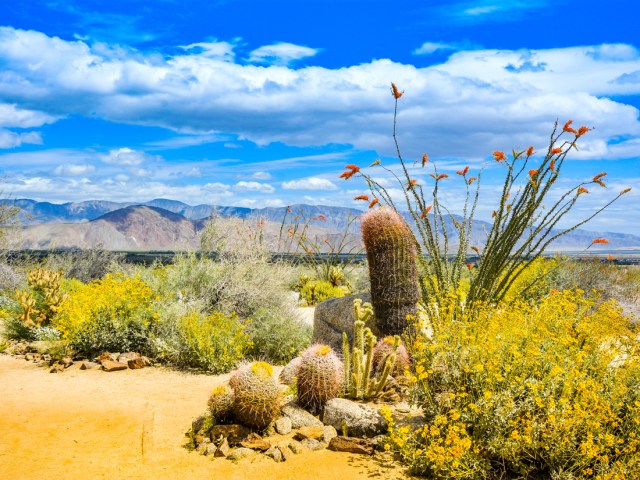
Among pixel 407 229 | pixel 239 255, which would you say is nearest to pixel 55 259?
pixel 239 255

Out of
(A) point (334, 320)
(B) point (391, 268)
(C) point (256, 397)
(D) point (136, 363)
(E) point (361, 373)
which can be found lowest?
(D) point (136, 363)

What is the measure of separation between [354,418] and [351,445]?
41cm

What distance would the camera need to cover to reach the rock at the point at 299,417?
22.2 feet

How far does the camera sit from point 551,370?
559cm

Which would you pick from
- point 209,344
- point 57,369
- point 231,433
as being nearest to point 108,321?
point 57,369

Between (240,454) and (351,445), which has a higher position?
(351,445)

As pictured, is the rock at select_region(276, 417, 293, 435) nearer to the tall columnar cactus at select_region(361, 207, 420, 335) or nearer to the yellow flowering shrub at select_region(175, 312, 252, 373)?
the tall columnar cactus at select_region(361, 207, 420, 335)

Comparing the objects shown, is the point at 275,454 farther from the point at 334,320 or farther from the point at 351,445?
the point at 334,320

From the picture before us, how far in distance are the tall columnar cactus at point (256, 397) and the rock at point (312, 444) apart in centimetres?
56

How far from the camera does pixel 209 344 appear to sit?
962 cm

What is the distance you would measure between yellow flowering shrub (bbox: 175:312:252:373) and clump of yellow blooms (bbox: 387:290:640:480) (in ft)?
13.5

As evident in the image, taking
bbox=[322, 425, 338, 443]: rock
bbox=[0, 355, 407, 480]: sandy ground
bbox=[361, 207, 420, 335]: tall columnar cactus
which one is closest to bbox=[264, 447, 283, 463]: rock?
bbox=[0, 355, 407, 480]: sandy ground

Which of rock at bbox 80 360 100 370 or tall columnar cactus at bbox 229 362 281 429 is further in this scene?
rock at bbox 80 360 100 370

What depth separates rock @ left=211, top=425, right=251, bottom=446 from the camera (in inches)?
257
